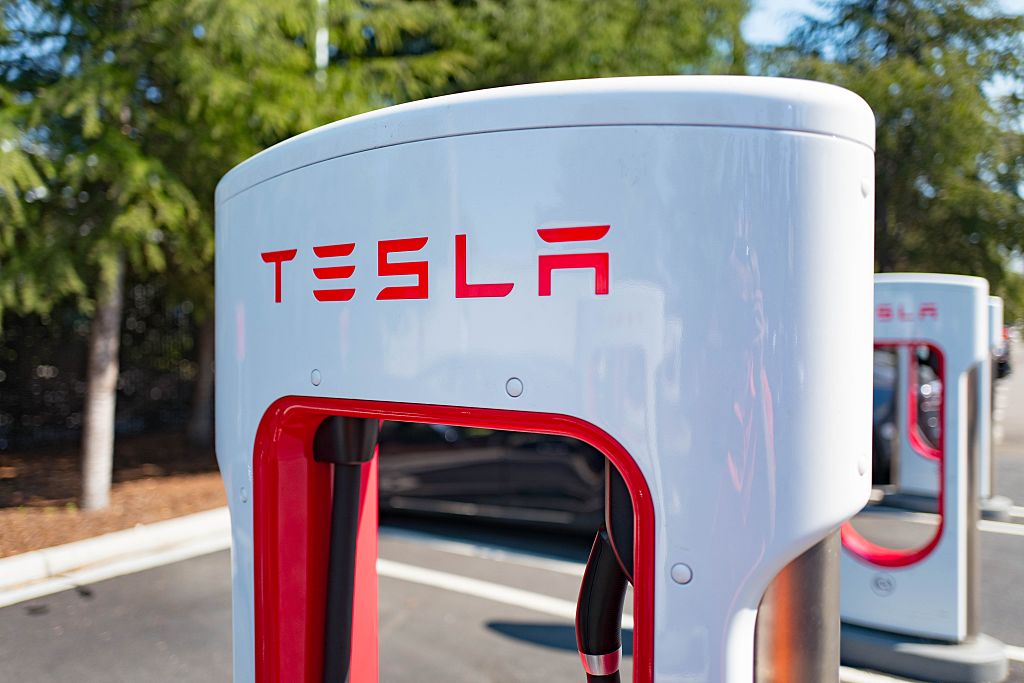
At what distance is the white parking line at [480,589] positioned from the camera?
482cm

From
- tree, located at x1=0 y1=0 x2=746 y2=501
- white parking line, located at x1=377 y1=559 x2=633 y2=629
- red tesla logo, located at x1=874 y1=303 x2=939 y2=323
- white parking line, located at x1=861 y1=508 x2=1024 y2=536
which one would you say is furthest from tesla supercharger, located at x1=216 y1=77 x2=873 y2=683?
white parking line, located at x1=861 y1=508 x2=1024 y2=536

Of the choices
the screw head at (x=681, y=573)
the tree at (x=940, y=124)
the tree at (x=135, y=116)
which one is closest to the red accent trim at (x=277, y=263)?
the screw head at (x=681, y=573)

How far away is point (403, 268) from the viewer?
135cm

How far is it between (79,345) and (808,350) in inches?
394

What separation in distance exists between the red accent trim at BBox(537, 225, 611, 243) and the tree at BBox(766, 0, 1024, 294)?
33.9ft

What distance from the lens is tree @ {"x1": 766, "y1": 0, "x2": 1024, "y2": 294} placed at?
10227 millimetres

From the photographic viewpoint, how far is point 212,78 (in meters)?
5.36

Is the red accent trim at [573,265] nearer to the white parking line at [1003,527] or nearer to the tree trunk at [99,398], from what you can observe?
the tree trunk at [99,398]

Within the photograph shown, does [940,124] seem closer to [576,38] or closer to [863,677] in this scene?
[576,38]

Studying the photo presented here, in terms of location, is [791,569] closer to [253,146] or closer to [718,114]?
[718,114]

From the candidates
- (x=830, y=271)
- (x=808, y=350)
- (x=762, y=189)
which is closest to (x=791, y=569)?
(x=808, y=350)

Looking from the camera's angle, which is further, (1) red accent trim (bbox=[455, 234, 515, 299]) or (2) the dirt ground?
(2) the dirt ground

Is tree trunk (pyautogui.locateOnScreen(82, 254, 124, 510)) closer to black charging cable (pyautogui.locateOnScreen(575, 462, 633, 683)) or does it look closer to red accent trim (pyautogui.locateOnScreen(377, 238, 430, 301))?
red accent trim (pyautogui.locateOnScreen(377, 238, 430, 301))

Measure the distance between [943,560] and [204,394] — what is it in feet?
24.7
